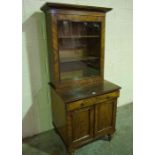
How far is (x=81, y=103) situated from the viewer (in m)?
1.67

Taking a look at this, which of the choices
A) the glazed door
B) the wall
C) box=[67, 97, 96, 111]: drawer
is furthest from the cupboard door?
the wall

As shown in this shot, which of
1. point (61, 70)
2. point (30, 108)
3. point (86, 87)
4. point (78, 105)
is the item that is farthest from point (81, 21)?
point (30, 108)

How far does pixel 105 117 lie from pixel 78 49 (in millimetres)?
997

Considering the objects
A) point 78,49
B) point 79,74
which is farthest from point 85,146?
point 78,49

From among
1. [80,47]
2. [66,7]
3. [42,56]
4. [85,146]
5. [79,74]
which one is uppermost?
[66,7]

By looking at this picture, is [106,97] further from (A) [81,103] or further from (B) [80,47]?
(B) [80,47]

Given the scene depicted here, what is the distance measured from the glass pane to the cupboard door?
0.48 metres

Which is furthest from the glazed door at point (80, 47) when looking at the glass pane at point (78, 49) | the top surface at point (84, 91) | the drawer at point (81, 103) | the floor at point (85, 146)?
the floor at point (85, 146)

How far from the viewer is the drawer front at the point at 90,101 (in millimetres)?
1620

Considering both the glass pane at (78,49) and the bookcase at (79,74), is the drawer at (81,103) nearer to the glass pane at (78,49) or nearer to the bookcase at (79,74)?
the bookcase at (79,74)

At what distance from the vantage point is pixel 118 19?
2555mm

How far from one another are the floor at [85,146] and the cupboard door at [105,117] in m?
0.18
